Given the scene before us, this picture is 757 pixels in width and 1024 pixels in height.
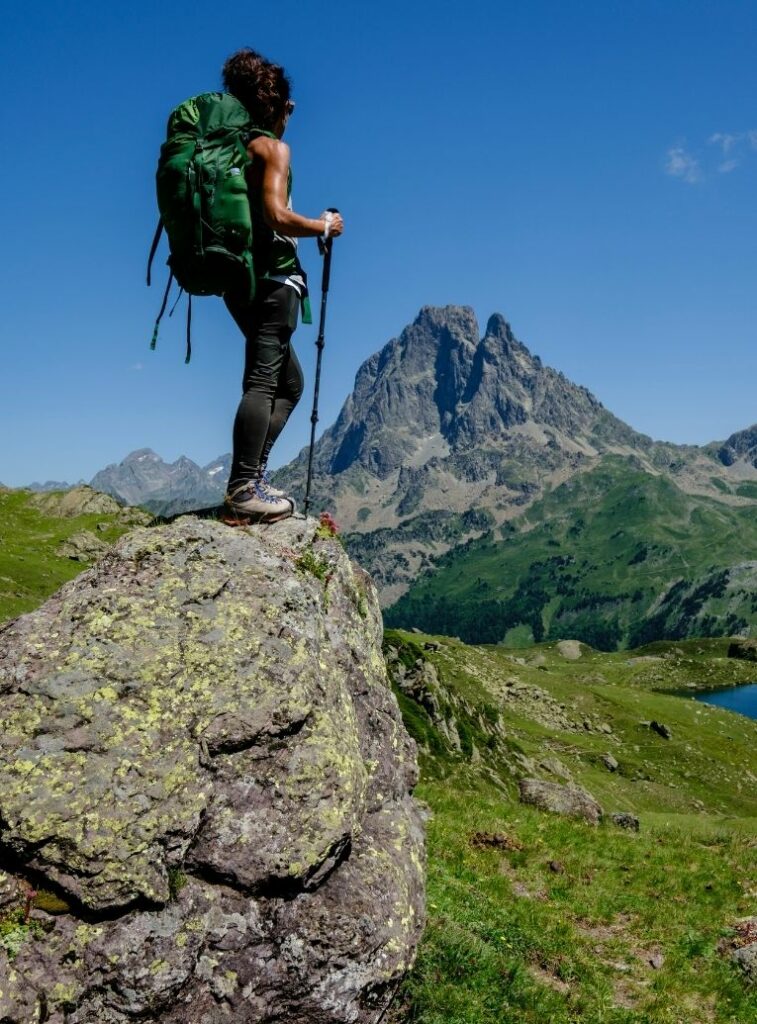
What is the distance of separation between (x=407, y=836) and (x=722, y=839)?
19272 mm

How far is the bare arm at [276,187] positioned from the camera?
353 inches

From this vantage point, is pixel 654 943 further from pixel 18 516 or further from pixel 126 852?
pixel 18 516

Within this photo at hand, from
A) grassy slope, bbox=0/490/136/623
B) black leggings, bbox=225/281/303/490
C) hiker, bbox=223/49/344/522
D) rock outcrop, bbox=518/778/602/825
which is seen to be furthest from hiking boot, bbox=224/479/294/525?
grassy slope, bbox=0/490/136/623

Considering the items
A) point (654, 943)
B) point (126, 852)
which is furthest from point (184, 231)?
point (654, 943)

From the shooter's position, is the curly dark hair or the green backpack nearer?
the green backpack

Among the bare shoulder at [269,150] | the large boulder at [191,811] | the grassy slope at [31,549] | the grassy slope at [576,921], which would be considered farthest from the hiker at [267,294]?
the grassy slope at [31,549]

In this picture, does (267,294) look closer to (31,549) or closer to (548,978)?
(548,978)

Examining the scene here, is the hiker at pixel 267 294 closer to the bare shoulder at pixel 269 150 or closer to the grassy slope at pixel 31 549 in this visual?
the bare shoulder at pixel 269 150

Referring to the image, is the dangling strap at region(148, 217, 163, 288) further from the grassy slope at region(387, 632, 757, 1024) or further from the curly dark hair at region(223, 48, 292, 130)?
the grassy slope at region(387, 632, 757, 1024)

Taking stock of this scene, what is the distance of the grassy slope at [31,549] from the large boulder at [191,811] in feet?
95.6

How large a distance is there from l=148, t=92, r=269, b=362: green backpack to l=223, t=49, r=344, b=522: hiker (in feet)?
1.12

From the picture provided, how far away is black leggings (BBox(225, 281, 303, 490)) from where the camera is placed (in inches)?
Answer: 384

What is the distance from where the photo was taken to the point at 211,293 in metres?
9.59

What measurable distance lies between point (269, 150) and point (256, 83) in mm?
1087
